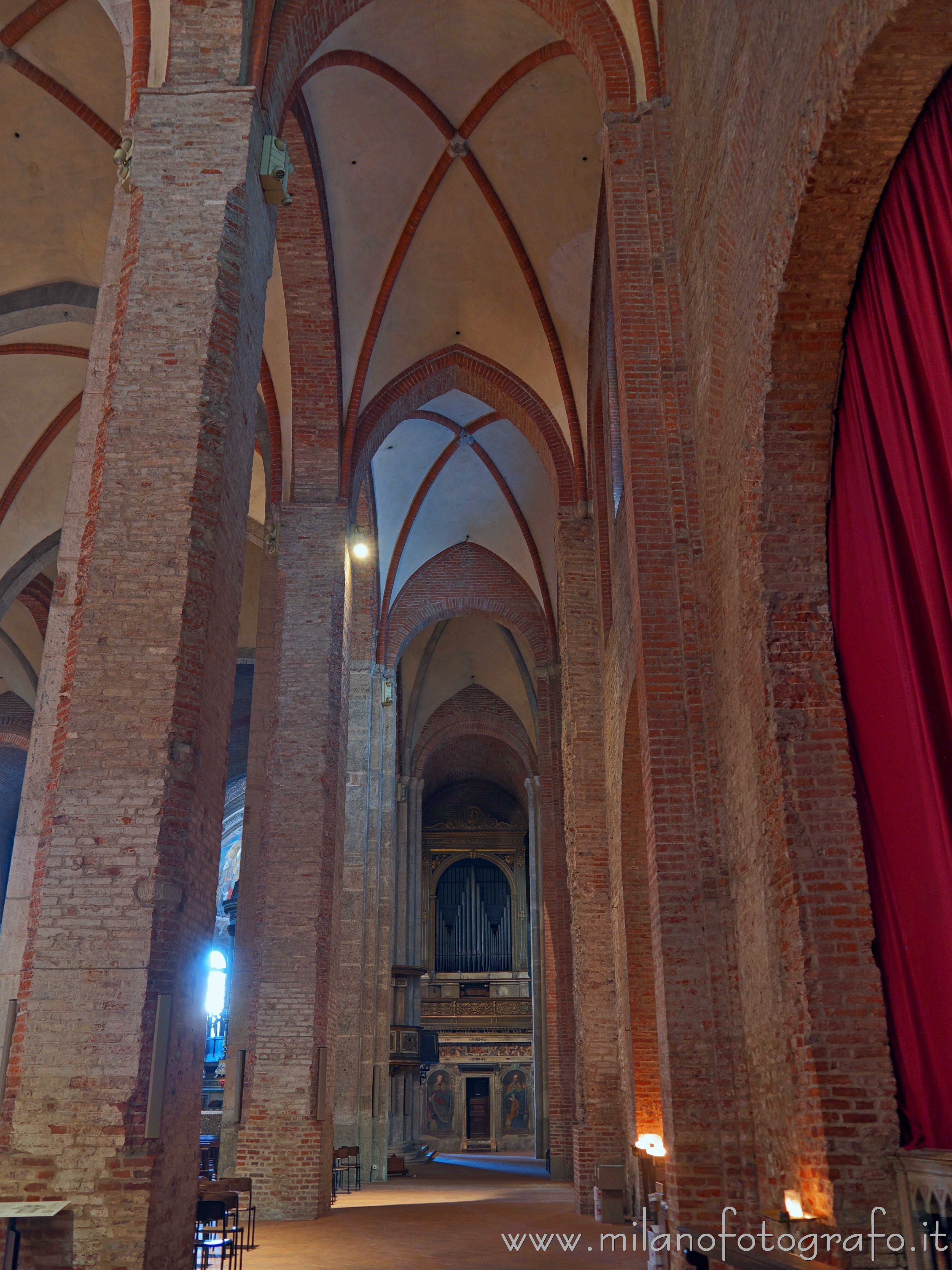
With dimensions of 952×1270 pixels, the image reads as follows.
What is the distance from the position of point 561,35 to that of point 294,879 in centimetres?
798

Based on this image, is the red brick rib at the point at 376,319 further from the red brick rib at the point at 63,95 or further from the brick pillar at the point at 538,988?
the brick pillar at the point at 538,988

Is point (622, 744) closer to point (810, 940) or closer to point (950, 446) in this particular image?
point (810, 940)

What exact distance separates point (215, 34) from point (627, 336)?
136 inches

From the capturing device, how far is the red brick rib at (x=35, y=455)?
544 inches

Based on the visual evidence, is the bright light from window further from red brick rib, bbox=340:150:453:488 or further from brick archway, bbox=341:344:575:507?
red brick rib, bbox=340:150:453:488

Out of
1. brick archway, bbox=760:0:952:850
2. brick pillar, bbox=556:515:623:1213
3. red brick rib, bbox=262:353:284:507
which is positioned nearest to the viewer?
brick archway, bbox=760:0:952:850

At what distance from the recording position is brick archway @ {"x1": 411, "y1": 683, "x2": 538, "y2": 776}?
78.1 feet

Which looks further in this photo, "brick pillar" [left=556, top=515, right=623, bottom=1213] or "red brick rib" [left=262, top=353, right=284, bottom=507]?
"red brick rib" [left=262, top=353, right=284, bottom=507]

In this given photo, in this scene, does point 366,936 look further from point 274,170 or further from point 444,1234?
point 274,170

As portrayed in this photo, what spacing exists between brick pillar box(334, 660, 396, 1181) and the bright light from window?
37.3ft

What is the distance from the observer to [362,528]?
1487 cm

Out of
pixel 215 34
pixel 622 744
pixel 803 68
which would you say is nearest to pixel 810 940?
pixel 803 68

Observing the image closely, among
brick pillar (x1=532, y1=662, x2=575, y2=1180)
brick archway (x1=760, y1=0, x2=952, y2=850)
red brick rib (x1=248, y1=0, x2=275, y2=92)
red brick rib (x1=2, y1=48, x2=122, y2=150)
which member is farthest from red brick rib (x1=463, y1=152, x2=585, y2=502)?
brick archway (x1=760, y1=0, x2=952, y2=850)

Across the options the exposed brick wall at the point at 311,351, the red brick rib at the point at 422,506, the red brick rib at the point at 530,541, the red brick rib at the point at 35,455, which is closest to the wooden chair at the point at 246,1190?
the exposed brick wall at the point at 311,351
